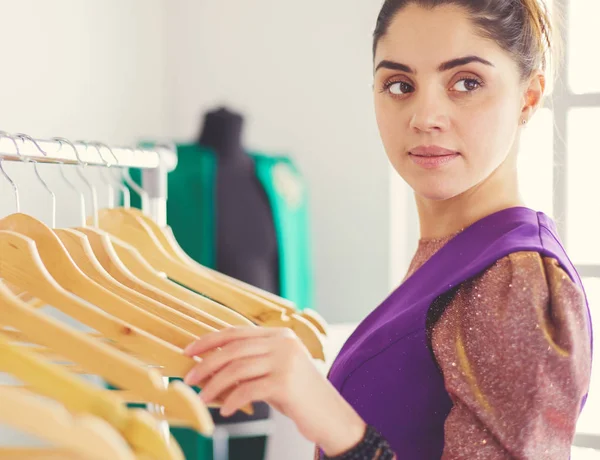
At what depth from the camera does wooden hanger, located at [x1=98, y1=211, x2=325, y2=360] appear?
3.22 feet

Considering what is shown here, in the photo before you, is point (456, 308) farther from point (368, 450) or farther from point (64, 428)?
point (64, 428)

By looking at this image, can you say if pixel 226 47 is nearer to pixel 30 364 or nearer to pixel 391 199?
pixel 391 199

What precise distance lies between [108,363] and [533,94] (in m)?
0.60

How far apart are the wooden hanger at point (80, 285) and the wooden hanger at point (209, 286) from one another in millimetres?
224

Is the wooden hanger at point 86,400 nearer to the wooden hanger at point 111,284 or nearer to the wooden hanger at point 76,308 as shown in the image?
the wooden hanger at point 76,308

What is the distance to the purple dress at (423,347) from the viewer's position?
80 cm

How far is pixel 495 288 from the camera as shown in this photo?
2.54 ft

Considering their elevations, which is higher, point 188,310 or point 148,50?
point 148,50

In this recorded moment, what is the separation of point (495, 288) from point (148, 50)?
2.12 metres

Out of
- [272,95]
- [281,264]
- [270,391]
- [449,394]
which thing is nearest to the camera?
[270,391]

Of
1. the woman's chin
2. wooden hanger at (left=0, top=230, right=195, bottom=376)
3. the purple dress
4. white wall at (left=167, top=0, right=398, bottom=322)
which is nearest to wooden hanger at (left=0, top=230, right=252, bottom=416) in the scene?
wooden hanger at (left=0, top=230, right=195, bottom=376)

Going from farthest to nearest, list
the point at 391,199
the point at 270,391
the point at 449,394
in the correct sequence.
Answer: the point at 391,199 → the point at 449,394 → the point at 270,391

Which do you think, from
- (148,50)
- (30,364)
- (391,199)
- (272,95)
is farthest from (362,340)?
(148,50)

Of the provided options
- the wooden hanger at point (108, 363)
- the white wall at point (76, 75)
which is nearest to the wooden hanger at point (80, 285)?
the wooden hanger at point (108, 363)
